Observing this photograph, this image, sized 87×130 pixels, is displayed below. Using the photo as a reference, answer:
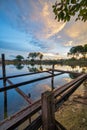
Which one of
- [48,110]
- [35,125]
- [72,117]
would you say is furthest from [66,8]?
[72,117]

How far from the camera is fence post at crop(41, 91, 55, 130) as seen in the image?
1.75 m

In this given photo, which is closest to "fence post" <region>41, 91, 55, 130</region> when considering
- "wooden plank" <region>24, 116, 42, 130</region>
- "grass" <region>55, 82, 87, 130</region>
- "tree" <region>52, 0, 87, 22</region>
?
"wooden plank" <region>24, 116, 42, 130</region>

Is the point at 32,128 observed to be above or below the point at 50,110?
below

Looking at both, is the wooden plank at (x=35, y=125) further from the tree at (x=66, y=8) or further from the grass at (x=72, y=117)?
the grass at (x=72, y=117)

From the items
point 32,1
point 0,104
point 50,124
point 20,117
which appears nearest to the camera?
point 20,117

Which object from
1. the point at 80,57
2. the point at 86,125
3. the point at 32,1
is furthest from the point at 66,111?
the point at 80,57

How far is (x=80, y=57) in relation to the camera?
285 feet

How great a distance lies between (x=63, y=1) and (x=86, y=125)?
14.7ft

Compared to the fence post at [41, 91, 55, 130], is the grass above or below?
below

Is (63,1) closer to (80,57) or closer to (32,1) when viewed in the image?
(32,1)

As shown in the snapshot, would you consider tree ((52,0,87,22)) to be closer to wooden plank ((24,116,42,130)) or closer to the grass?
wooden plank ((24,116,42,130))

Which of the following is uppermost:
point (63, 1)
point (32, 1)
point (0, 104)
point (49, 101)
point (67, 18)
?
point (32, 1)

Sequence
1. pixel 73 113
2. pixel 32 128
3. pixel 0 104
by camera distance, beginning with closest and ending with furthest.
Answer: pixel 32 128 → pixel 73 113 → pixel 0 104

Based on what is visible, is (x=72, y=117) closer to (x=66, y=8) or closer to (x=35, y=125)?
(x=35, y=125)
